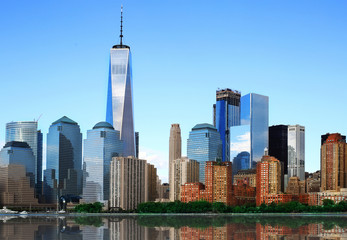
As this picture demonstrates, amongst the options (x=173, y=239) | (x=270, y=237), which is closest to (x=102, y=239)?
(x=173, y=239)

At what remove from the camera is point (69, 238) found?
4749 inches

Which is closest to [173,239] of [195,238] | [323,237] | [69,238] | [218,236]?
[195,238]

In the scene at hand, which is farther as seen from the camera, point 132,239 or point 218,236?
point 218,236

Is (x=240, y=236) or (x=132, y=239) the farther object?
(x=240, y=236)

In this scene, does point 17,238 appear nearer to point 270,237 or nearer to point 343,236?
point 270,237

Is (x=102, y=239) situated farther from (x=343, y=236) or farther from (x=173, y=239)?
(x=343, y=236)

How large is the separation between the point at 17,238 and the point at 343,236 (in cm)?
6589

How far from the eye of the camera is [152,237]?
121 meters

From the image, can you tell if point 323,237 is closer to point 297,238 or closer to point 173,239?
point 297,238

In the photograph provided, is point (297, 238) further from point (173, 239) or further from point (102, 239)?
point (102, 239)

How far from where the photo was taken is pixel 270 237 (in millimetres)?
118062

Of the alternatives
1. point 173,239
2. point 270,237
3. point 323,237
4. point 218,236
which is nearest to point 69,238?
point 173,239

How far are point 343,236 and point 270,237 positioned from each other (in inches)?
653

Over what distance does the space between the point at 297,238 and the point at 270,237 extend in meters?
5.24
